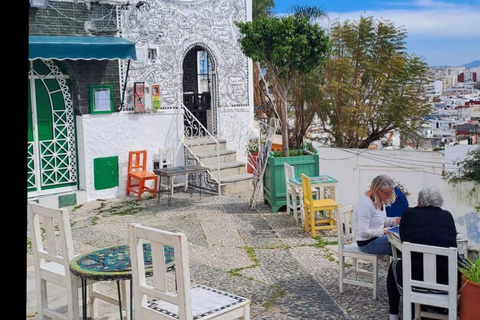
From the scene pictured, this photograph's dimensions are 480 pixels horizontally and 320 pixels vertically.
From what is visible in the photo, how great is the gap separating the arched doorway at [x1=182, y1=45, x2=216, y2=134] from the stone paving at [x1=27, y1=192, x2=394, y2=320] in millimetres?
2747

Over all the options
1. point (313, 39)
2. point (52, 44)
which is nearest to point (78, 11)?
point (52, 44)

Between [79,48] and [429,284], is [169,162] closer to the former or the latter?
[79,48]

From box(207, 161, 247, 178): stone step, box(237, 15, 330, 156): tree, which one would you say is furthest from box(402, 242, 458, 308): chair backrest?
box(207, 161, 247, 178): stone step

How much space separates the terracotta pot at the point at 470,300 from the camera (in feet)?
13.9

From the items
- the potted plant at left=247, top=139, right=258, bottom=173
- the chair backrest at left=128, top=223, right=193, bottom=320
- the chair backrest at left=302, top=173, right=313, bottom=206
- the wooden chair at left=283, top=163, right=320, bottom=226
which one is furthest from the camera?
the potted plant at left=247, top=139, right=258, bottom=173

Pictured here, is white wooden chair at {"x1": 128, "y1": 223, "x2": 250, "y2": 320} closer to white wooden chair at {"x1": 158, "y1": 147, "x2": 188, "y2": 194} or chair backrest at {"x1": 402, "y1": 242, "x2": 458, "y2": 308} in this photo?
chair backrest at {"x1": 402, "y1": 242, "x2": 458, "y2": 308}

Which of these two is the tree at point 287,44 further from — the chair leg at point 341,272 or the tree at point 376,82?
the tree at point 376,82

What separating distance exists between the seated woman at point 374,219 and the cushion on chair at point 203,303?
1970 millimetres

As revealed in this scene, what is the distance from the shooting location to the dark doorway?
14.0 meters

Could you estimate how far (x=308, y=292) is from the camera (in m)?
6.10

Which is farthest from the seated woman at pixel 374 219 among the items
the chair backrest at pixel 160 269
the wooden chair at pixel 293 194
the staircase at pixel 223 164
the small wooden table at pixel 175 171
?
the staircase at pixel 223 164

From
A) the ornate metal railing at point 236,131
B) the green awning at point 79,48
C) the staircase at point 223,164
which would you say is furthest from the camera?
the ornate metal railing at point 236,131

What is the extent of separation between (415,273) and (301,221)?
4675mm

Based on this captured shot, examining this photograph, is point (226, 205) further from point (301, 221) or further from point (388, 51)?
point (388, 51)
